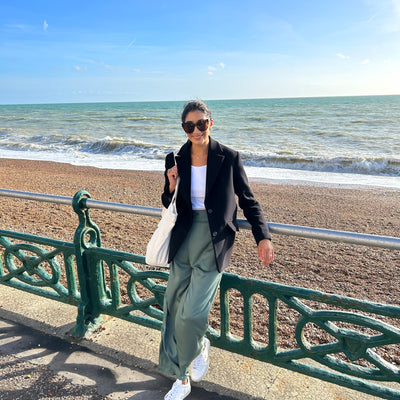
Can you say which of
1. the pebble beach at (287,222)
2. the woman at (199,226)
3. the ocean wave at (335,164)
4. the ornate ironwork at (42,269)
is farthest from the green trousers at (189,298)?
the ocean wave at (335,164)

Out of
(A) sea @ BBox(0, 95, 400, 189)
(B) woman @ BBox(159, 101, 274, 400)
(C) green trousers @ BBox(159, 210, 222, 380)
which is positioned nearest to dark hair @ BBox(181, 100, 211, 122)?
(B) woman @ BBox(159, 101, 274, 400)

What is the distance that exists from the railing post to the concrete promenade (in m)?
0.09

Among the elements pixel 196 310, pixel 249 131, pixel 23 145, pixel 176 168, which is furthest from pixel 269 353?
pixel 249 131

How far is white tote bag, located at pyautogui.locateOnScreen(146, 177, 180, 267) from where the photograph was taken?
2170mm

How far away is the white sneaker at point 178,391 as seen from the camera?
2235mm

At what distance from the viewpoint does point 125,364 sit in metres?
2.62

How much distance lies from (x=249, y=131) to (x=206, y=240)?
29452mm

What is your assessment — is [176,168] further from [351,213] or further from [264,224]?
[351,213]

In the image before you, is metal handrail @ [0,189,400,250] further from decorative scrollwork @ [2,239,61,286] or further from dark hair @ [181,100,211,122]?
decorative scrollwork @ [2,239,61,286]

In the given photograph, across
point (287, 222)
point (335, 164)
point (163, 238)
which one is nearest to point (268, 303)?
point (163, 238)

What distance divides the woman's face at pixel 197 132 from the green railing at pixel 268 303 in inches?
19.9

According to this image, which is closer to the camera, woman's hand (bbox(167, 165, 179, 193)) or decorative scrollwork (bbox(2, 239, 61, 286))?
woman's hand (bbox(167, 165, 179, 193))

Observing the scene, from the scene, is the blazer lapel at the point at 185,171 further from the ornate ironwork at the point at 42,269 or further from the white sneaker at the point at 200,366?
the ornate ironwork at the point at 42,269

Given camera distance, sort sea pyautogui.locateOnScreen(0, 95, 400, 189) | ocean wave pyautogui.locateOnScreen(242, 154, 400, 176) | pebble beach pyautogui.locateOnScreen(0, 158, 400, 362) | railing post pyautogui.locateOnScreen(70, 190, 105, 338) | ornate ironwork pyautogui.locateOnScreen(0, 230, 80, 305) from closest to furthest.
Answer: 1. railing post pyautogui.locateOnScreen(70, 190, 105, 338)
2. ornate ironwork pyautogui.locateOnScreen(0, 230, 80, 305)
3. pebble beach pyautogui.locateOnScreen(0, 158, 400, 362)
4. sea pyautogui.locateOnScreen(0, 95, 400, 189)
5. ocean wave pyautogui.locateOnScreen(242, 154, 400, 176)
